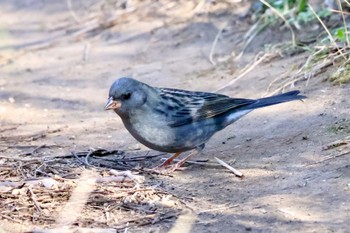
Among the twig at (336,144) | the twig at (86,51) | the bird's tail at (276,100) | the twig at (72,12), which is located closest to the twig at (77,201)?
the bird's tail at (276,100)

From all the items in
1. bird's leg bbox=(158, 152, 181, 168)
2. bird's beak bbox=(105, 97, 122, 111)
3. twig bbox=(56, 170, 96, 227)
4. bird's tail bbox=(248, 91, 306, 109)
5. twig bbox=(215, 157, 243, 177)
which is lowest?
bird's leg bbox=(158, 152, 181, 168)

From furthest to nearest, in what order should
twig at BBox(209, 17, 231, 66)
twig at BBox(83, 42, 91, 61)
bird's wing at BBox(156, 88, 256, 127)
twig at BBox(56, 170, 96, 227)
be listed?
twig at BBox(83, 42, 91, 61), twig at BBox(209, 17, 231, 66), bird's wing at BBox(156, 88, 256, 127), twig at BBox(56, 170, 96, 227)

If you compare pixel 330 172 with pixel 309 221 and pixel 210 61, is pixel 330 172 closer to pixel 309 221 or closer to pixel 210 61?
pixel 309 221

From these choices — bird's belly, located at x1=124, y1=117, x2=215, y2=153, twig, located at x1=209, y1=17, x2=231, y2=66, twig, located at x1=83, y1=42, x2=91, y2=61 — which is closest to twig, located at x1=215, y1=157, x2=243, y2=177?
bird's belly, located at x1=124, y1=117, x2=215, y2=153

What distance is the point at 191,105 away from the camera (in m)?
6.39

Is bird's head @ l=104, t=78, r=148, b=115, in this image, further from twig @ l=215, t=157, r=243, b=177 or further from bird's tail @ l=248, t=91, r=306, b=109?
bird's tail @ l=248, t=91, r=306, b=109

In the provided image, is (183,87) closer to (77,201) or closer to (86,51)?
(86,51)

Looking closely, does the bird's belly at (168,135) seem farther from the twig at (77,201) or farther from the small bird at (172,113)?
the twig at (77,201)

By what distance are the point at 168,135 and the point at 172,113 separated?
0.21 metres

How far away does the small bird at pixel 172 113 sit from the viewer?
19.9ft

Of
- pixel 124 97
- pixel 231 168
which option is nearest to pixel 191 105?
pixel 124 97

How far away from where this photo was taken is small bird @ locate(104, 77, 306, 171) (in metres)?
6.07

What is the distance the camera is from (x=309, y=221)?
475 centimetres

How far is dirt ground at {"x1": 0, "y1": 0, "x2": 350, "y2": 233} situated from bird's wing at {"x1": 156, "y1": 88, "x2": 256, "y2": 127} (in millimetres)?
361
